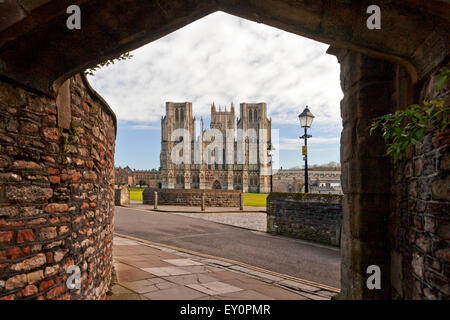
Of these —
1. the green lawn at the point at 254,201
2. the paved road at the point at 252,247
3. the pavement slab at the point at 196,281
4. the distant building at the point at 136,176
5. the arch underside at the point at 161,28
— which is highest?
the arch underside at the point at 161,28

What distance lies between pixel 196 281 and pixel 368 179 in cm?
381

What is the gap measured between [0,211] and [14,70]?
117 centimetres

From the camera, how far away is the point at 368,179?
140 inches

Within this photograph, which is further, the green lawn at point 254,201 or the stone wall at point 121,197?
the green lawn at point 254,201

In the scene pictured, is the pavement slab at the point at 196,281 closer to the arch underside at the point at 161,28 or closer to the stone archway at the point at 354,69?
the stone archway at the point at 354,69

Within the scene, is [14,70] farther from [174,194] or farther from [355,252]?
[174,194]

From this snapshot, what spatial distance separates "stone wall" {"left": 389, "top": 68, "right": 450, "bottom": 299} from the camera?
226 centimetres

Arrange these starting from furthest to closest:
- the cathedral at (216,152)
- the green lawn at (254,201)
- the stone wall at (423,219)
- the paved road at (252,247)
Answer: the cathedral at (216,152) → the green lawn at (254,201) → the paved road at (252,247) → the stone wall at (423,219)

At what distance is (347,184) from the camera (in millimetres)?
3885

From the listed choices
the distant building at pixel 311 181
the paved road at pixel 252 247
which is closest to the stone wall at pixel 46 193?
the paved road at pixel 252 247

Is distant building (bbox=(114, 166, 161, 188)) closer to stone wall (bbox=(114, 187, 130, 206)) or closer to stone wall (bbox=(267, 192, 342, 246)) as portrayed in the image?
stone wall (bbox=(114, 187, 130, 206))

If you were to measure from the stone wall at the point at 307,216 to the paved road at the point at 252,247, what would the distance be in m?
0.62

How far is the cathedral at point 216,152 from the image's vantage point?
241 feet

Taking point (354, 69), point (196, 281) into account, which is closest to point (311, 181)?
point (196, 281)
